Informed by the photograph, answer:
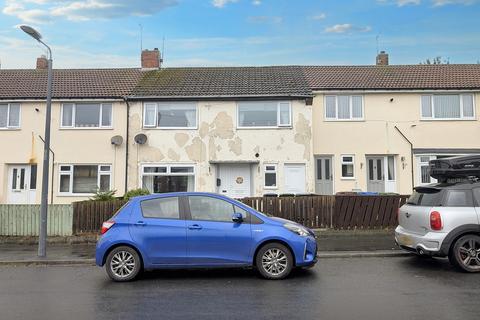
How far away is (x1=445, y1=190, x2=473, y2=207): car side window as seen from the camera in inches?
340

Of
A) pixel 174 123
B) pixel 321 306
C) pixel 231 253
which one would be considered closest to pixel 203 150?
pixel 174 123

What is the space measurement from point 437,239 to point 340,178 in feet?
38.0

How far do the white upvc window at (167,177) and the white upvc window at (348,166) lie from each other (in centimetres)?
659

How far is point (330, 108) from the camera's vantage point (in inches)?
806

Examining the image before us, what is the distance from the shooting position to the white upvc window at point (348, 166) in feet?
66.0

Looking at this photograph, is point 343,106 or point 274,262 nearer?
point 274,262

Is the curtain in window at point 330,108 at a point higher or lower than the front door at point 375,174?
higher

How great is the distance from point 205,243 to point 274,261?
1261 millimetres

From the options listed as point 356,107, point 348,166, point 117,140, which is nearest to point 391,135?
point 356,107

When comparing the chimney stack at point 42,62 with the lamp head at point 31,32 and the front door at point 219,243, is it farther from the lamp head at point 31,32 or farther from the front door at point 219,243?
the front door at point 219,243

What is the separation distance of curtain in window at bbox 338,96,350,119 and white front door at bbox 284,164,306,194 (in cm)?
323

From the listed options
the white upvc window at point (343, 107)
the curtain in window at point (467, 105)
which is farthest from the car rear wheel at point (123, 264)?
the curtain in window at point (467, 105)

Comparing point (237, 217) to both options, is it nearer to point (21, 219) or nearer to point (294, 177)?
point (21, 219)

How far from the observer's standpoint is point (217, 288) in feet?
24.8
